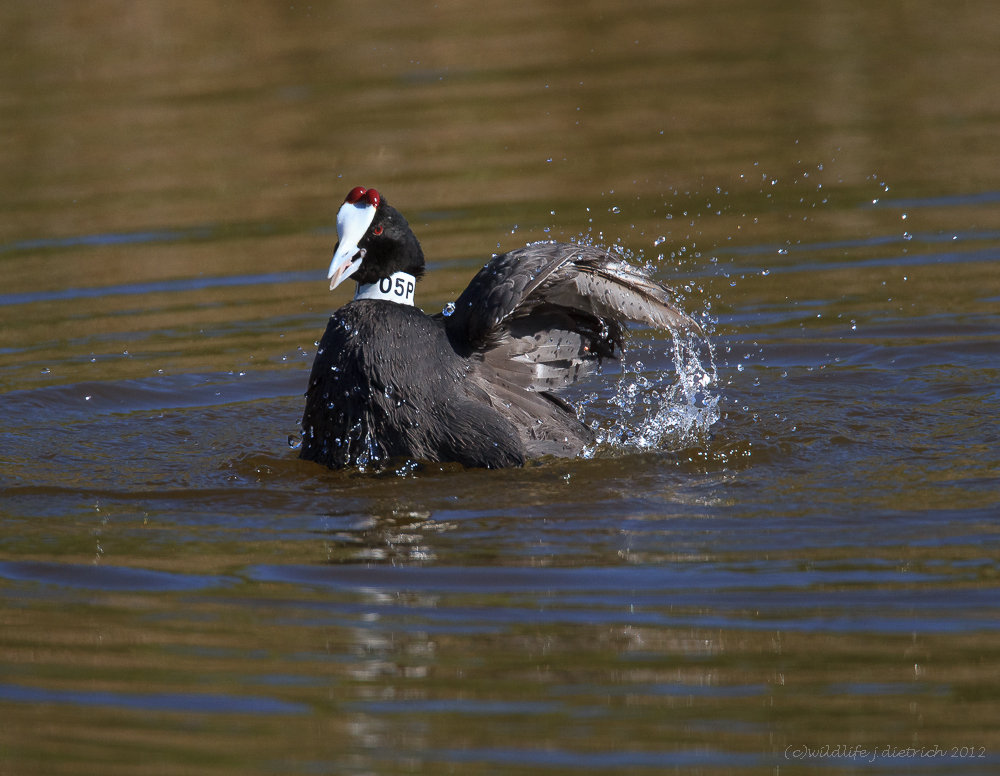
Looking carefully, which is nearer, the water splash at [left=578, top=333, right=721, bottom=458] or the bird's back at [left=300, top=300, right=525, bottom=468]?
the bird's back at [left=300, top=300, right=525, bottom=468]

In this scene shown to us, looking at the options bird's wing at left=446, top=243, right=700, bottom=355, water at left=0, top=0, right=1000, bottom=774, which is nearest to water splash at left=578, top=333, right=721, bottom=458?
water at left=0, top=0, right=1000, bottom=774

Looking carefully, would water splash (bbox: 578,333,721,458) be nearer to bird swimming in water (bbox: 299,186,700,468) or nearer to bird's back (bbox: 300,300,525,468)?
bird swimming in water (bbox: 299,186,700,468)

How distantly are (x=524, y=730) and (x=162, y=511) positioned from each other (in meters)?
2.22

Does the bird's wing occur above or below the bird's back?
above

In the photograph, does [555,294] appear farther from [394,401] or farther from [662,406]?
[662,406]

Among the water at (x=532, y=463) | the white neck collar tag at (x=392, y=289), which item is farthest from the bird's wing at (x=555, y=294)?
the water at (x=532, y=463)

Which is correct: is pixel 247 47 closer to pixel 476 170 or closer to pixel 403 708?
pixel 476 170

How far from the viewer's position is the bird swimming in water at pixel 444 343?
5.45 metres

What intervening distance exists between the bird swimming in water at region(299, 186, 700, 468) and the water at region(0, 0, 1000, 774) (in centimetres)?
16

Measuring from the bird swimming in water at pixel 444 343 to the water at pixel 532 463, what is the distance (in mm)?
164

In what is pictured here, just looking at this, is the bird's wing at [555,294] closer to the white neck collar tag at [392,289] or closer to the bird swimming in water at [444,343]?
the bird swimming in water at [444,343]

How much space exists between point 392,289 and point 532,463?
0.90m

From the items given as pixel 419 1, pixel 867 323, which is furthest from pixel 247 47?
pixel 867 323

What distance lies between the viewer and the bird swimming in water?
17.9ft
